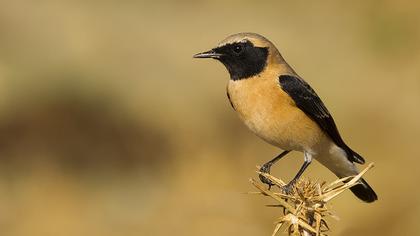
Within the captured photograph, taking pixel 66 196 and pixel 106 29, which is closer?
pixel 66 196

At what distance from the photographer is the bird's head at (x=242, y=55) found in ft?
17.8

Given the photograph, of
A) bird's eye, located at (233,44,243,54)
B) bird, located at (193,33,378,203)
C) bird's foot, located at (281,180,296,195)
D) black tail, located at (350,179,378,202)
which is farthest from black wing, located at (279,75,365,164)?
bird's foot, located at (281,180,296,195)

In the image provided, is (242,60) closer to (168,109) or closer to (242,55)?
(242,55)

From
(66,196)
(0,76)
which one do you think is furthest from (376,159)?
(0,76)

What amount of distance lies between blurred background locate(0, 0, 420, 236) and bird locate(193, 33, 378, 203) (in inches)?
80.0

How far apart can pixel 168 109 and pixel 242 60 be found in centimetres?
528

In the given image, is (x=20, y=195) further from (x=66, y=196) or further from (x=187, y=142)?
(x=187, y=142)

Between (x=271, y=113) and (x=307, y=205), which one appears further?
(x=271, y=113)

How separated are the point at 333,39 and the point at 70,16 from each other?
3575 mm

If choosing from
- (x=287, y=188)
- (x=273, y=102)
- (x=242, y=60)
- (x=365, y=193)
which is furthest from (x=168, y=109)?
(x=287, y=188)

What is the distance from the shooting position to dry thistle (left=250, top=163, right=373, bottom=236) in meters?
2.50

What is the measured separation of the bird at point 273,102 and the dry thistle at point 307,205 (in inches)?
94.2

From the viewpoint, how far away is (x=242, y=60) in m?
5.45

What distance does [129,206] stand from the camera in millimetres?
9867
